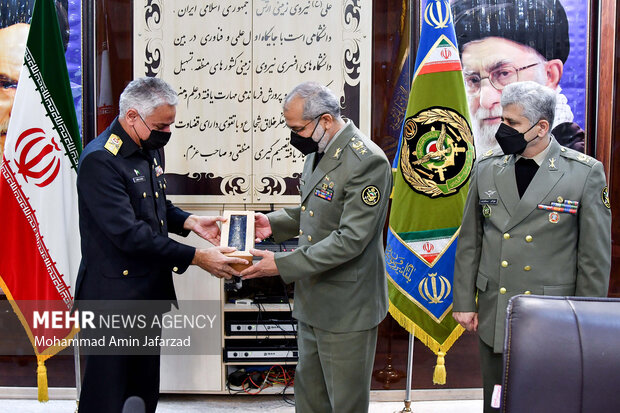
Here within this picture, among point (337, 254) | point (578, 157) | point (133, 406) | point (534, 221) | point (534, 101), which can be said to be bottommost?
point (133, 406)

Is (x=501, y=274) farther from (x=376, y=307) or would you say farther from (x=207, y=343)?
(x=207, y=343)

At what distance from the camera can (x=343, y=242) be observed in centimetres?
205

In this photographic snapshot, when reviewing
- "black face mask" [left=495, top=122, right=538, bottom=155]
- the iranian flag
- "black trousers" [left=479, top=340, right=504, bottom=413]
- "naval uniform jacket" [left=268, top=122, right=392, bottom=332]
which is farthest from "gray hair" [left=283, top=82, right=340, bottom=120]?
the iranian flag

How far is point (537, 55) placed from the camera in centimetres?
355

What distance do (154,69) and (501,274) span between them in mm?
2393

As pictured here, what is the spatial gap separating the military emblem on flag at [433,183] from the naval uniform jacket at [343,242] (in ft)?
2.59

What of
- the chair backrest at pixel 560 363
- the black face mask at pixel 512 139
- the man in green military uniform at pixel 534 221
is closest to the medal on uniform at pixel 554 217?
the man in green military uniform at pixel 534 221

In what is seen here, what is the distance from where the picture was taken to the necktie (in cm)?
212

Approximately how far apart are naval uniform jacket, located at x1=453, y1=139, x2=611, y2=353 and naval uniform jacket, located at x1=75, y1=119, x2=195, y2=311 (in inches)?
49.9

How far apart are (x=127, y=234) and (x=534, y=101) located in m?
1.65

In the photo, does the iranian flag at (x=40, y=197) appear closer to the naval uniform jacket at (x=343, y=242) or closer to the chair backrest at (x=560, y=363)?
the naval uniform jacket at (x=343, y=242)

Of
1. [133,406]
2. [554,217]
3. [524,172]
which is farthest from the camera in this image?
[524,172]

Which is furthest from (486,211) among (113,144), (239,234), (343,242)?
(113,144)

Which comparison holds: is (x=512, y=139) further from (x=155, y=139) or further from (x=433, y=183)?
(x=155, y=139)
